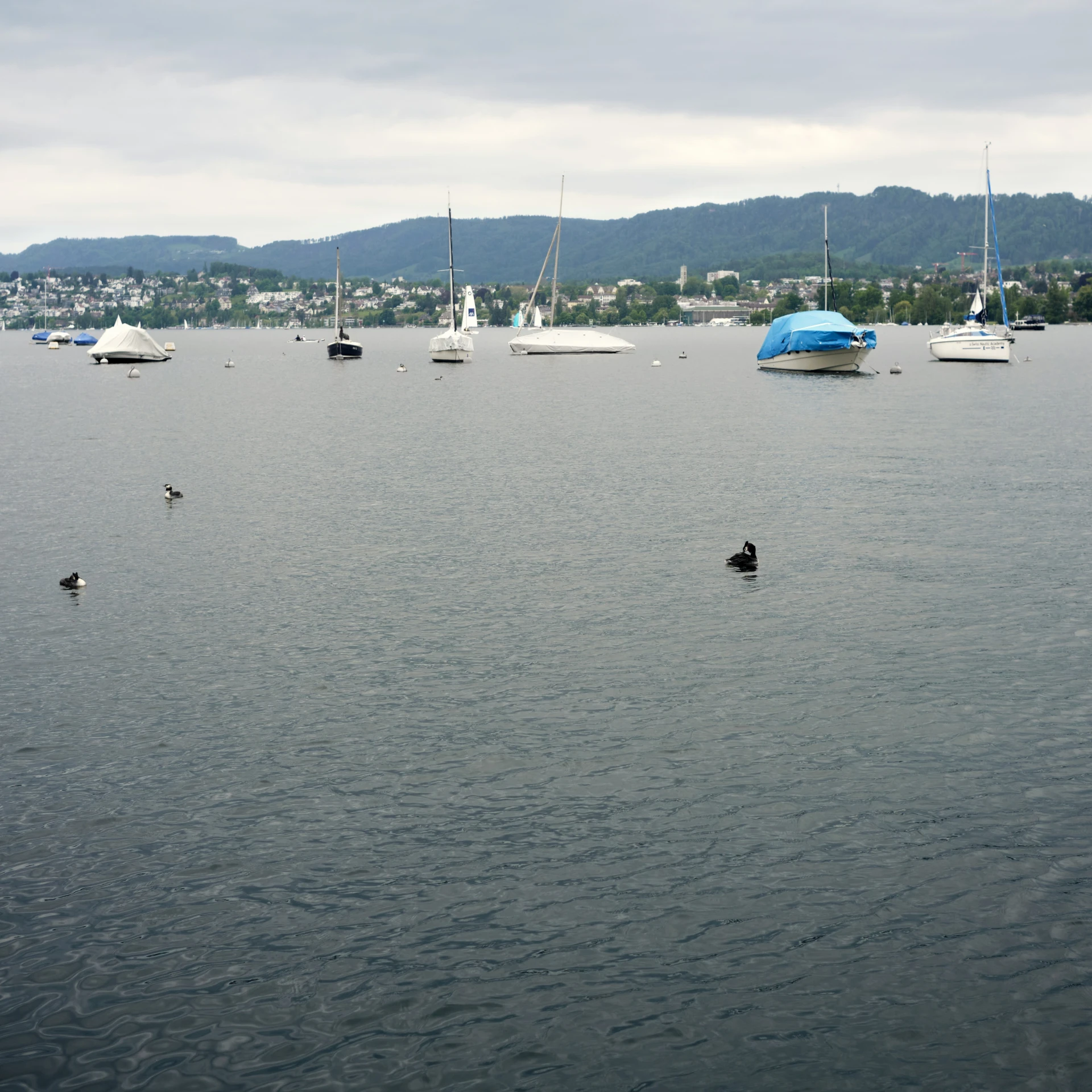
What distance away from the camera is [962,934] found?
669 inches

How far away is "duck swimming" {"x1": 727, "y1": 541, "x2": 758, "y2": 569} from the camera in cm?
4012

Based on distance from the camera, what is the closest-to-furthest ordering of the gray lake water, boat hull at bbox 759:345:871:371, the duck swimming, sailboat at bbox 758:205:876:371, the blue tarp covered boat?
the gray lake water → the duck swimming → the blue tarp covered boat → sailboat at bbox 758:205:876:371 → boat hull at bbox 759:345:871:371

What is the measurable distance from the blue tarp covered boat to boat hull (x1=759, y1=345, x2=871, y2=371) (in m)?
0.33

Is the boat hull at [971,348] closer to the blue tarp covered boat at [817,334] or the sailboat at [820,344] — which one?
the sailboat at [820,344]

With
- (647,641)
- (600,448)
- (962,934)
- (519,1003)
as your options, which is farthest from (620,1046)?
(600,448)

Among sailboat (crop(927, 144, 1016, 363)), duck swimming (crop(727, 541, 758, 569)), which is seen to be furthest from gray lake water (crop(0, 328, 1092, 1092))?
sailboat (crop(927, 144, 1016, 363))

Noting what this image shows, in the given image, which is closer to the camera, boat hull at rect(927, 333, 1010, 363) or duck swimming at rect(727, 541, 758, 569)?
duck swimming at rect(727, 541, 758, 569)

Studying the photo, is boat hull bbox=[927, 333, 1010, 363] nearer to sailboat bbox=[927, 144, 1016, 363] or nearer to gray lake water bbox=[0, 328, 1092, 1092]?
sailboat bbox=[927, 144, 1016, 363]

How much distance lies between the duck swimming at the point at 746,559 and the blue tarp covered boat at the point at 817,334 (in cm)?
10454

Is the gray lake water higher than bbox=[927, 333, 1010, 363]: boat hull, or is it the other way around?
bbox=[927, 333, 1010, 363]: boat hull

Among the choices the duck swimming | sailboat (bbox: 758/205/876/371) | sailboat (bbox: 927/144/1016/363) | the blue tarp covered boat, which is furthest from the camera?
sailboat (bbox: 927/144/1016/363)

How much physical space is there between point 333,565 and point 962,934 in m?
28.1

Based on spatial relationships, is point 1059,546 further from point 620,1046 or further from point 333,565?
point 620,1046

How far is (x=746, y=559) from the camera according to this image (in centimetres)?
4009
